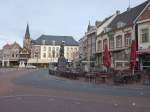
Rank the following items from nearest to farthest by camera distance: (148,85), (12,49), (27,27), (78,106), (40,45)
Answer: (78,106), (148,85), (40,45), (12,49), (27,27)

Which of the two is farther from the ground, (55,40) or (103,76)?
(55,40)

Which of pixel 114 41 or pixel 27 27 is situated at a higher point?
pixel 27 27

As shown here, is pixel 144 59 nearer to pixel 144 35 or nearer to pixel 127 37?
pixel 144 35

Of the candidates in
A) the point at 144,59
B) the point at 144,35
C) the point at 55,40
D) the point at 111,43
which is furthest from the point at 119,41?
the point at 55,40

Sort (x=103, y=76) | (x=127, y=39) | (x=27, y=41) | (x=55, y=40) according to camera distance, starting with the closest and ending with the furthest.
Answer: (x=103, y=76) < (x=127, y=39) < (x=55, y=40) < (x=27, y=41)

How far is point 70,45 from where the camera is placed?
490ft

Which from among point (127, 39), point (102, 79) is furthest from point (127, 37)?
point (102, 79)

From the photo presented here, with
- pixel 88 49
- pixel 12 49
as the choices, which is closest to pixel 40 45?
pixel 12 49

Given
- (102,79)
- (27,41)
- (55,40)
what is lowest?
(102,79)

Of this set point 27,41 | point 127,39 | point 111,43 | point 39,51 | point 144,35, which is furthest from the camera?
point 27,41

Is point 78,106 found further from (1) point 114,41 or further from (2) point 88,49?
(2) point 88,49

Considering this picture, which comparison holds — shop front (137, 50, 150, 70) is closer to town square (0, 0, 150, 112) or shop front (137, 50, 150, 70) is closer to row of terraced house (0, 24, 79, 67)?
town square (0, 0, 150, 112)

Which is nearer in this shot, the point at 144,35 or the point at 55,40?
the point at 144,35

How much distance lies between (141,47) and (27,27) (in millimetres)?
131555
